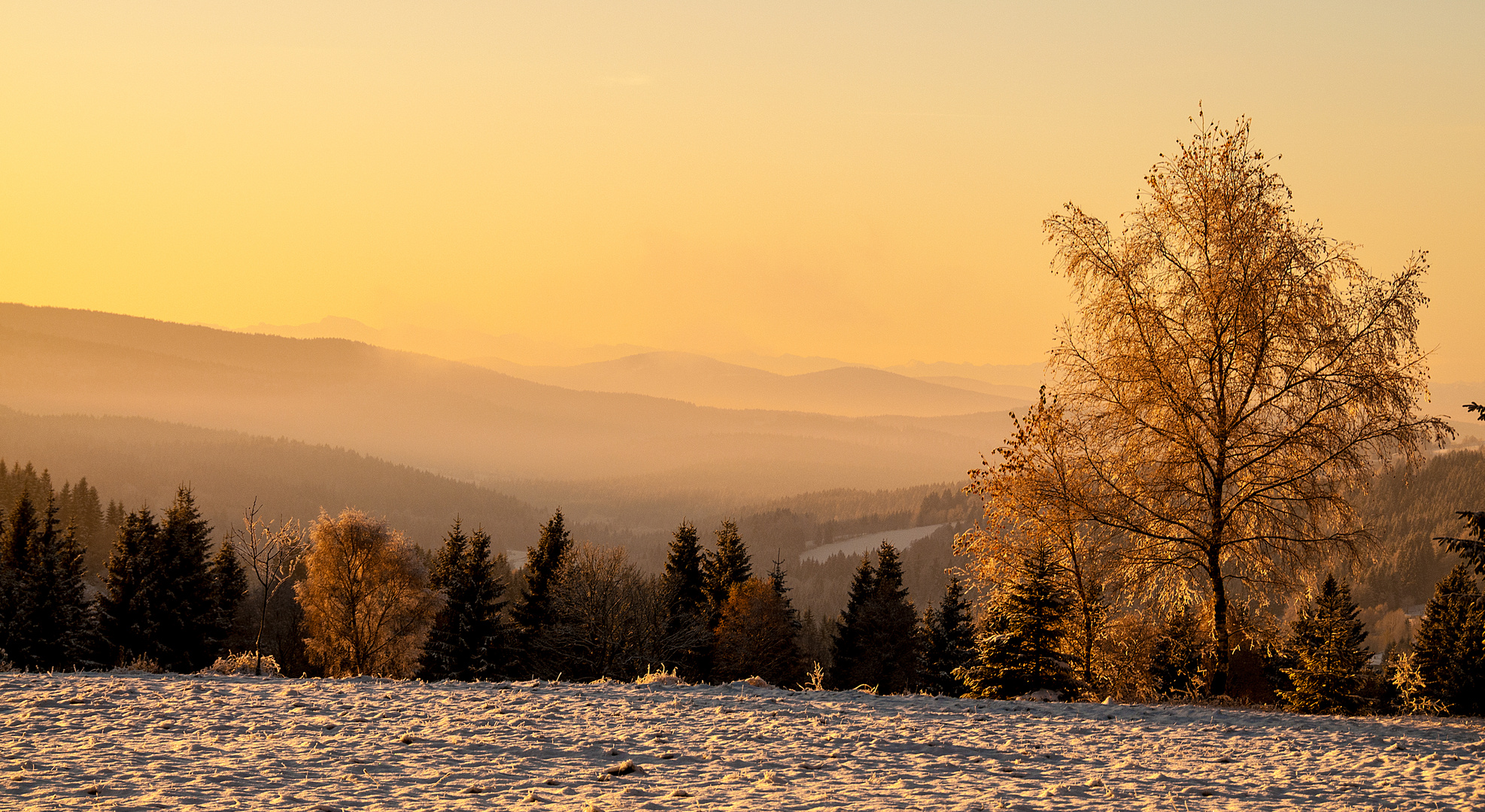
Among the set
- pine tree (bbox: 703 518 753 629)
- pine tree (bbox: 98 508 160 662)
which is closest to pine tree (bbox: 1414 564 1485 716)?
pine tree (bbox: 703 518 753 629)

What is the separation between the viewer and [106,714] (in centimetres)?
1302

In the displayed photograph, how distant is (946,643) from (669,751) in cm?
4602

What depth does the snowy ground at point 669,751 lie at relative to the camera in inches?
378

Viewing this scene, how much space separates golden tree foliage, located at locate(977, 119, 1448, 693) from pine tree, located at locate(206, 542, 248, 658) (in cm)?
4800

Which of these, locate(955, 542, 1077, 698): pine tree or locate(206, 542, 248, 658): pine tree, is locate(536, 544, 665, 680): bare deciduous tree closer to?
locate(206, 542, 248, 658): pine tree

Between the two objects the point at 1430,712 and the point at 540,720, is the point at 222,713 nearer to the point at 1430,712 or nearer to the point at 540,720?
the point at 540,720

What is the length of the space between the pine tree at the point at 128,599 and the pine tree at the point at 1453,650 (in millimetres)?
57380

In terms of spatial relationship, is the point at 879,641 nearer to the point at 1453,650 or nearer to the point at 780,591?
the point at 780,591

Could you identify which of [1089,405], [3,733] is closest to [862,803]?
[3,733]

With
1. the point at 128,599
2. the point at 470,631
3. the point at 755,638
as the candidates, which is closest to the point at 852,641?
the point at 755,638

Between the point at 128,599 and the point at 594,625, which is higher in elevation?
the point at 128,599

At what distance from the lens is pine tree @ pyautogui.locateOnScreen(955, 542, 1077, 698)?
2478cm

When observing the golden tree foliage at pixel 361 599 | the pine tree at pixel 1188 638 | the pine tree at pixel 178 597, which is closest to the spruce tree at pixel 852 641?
the golden tree foliage at pixel 361 599

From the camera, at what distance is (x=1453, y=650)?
4294 centimetres
